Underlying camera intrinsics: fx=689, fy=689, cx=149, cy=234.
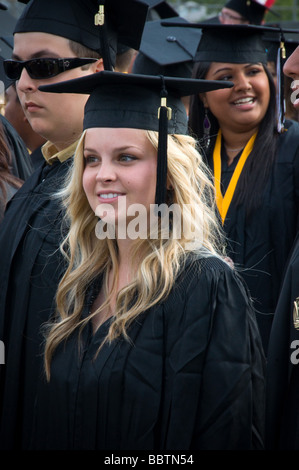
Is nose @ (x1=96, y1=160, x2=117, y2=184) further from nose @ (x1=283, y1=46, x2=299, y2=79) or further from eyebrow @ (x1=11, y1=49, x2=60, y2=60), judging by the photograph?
nose @ (x1=283, y1=46, x2=299, y2=79)

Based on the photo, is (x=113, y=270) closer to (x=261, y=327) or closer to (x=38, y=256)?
(x=38, y=256)

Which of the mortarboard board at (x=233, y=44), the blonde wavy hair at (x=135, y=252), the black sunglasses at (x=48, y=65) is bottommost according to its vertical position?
the blonde wavy hair at (x=135, y=252)

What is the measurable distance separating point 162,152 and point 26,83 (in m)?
1.11

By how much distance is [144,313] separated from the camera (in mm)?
2486

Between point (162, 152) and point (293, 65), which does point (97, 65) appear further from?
point (162, 152)

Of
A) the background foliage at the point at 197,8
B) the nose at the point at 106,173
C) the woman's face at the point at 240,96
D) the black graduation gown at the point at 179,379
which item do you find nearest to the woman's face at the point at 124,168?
the nose at the point at 106,173

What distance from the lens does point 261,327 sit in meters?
3.90

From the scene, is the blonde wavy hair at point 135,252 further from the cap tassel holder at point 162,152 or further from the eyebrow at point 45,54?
the eyebrow at point 45,54

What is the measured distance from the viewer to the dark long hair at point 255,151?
13.2ft

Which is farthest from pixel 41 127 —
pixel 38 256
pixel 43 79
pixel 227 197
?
pixel 227 197

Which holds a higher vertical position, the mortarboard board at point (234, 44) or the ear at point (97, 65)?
the mortarboard board at point (234, 44)

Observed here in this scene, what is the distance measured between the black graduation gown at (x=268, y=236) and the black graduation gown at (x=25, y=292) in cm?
124

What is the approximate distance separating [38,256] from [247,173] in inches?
62.3

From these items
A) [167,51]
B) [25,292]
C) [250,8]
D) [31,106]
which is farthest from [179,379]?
[250,8]
